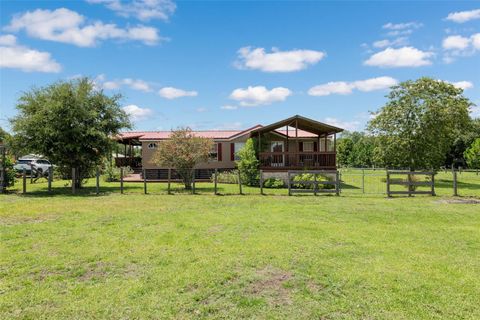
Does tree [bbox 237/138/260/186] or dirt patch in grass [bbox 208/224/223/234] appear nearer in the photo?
dirt patch in grass [bbox 208/224/223/234]

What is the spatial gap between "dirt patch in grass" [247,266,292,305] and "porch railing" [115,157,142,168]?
26.4 meters

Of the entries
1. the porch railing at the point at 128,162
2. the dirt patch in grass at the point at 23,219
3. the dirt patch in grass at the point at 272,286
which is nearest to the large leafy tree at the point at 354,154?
the porch railing at the point at 128,162

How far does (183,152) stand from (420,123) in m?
18.4

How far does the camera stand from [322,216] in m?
10.2

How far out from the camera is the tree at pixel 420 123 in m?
26.3

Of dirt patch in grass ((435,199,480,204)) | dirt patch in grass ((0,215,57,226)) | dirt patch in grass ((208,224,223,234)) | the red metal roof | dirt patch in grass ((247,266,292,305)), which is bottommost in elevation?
dirt patch in grass ((247,266,292,305))

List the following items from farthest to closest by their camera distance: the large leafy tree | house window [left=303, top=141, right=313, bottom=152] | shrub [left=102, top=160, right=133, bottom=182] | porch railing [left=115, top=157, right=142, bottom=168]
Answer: the large leafy tree < porch railing [left=115, top=157, right=142, bottom=168] < house window [left=303, top=141, right=313, bottom=152] < shrub [left=102, top=160, right=133, bottom=182]

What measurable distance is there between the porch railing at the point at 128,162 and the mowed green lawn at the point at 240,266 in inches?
775

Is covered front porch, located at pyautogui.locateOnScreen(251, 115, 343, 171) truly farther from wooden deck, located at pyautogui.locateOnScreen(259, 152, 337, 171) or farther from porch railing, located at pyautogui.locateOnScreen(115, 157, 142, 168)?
porch railing, located at pyautogui.locateOnScreen(115, 157, 142, 168)

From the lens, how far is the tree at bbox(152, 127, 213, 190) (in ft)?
60.2

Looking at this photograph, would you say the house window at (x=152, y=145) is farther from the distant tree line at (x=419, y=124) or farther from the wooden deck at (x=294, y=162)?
the distant tree line at (x=419, y=124)

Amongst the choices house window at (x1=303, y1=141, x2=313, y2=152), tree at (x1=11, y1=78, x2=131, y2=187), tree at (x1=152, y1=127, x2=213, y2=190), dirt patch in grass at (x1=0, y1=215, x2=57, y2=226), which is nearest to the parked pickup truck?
tree at (x1=11, y1=78, x2=131, y2=187)

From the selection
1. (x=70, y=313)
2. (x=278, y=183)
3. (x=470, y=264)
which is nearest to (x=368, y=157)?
(x=278, y=183)

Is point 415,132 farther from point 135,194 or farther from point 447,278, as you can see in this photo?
point 447,278
